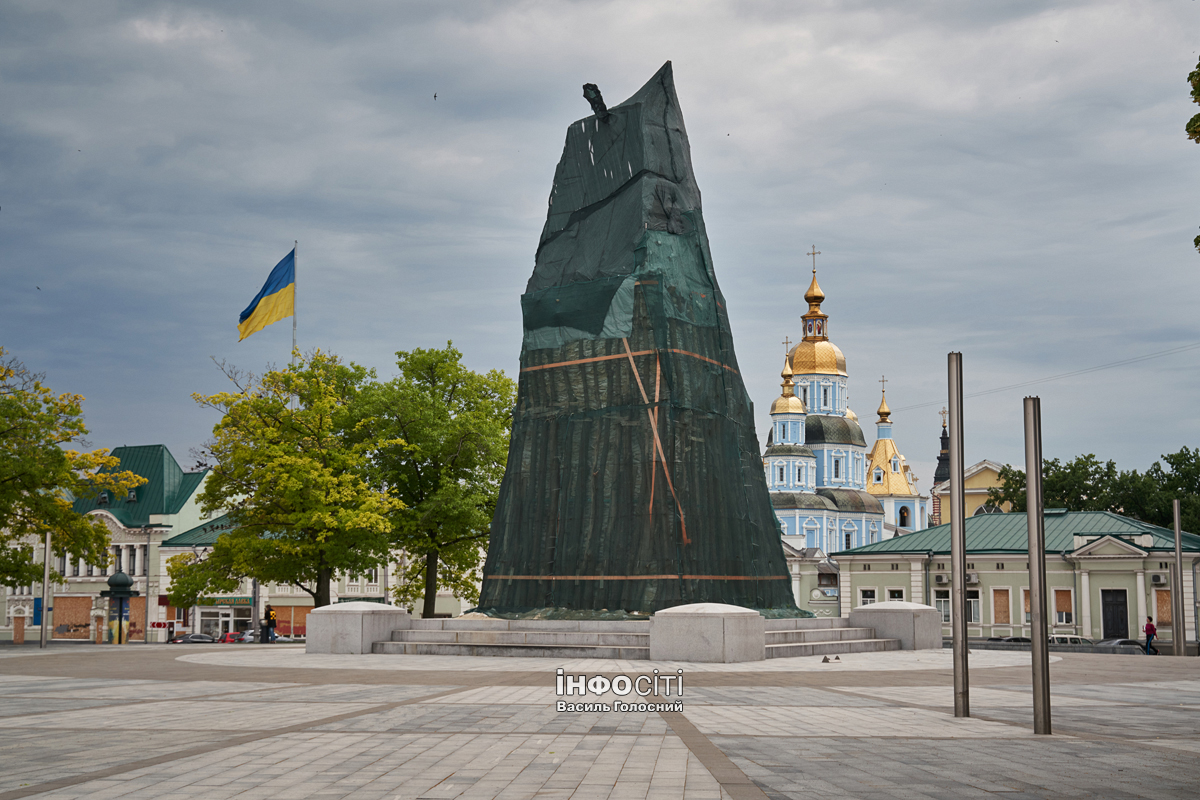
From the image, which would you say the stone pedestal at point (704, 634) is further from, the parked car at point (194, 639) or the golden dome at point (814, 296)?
the golden dome at point (814, 296)

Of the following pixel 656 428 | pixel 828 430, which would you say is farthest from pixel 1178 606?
pixel 828 430

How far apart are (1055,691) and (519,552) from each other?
15.2 meters

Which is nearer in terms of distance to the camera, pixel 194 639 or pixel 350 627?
pixel 350 627

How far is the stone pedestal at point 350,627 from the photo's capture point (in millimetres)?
24797

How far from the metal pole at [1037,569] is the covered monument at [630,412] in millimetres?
15272

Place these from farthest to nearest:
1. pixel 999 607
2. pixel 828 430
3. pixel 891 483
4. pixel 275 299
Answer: pixel 891 483
pixel 828 430
pixel 999 607
pixel 275 299

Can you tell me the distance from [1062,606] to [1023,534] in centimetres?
376

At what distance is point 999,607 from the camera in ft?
162

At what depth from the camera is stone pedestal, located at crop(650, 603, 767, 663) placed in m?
21.2

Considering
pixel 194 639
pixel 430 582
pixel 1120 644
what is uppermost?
pixel 430 582

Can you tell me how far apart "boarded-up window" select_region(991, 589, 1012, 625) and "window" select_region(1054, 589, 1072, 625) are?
7.07ft

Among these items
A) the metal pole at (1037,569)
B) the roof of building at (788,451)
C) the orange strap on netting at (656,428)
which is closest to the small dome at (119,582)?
the orange strap on netting at (656,428)

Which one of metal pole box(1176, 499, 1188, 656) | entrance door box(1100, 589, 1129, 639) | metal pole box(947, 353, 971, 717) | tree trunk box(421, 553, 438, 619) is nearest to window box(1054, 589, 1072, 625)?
entrance door box(1100, 589, 1129, 639)

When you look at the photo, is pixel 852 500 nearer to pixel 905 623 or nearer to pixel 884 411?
pixel 884 411
